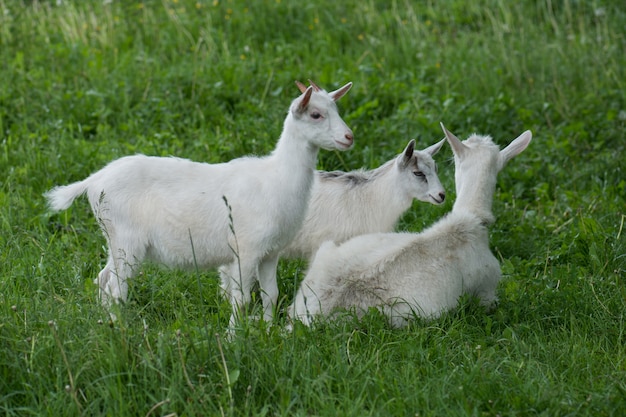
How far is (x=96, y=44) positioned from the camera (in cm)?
965

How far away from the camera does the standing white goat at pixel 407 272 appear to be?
5039 mm

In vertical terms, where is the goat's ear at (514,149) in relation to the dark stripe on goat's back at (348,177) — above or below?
above

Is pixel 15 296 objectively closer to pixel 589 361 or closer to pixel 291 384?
pixel 291 384

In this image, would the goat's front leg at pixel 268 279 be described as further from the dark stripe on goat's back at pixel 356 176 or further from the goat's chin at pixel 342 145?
the dark stripe on goat's back at pixel 356 176

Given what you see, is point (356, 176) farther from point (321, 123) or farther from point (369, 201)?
point (321, 123)

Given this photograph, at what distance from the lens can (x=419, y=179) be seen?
622 centimetres

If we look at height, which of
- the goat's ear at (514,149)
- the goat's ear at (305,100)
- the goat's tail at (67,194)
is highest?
the goat's ear at (305,100)

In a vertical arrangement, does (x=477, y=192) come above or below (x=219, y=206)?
below

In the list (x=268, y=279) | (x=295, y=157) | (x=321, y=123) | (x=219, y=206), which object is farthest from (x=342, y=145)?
(x=268, y=279)

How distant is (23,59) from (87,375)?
19.1ft

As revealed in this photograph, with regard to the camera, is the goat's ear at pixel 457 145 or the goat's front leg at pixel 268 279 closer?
the goat's front leg at pixel 268 279

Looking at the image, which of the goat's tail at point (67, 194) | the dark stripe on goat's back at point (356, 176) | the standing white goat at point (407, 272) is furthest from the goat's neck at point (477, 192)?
the goat's tail at point (67, 194)

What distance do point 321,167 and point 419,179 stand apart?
1.48m

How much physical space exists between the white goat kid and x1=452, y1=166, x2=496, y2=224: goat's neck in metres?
0.46
